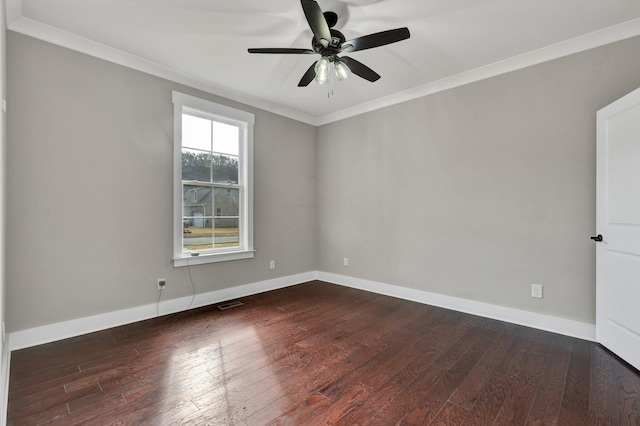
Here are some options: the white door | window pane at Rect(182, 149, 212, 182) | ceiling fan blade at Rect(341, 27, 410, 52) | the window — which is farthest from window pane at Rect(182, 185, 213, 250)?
the white door

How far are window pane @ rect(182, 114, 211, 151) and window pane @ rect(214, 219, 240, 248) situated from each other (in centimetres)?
95

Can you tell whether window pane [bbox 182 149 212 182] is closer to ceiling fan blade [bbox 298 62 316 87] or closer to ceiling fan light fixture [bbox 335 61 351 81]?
ceiling fan blade [bbox 298 62 316 87]

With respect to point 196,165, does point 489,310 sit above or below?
below

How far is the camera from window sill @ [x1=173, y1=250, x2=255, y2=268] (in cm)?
338

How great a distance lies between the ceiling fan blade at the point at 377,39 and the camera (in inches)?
81.1

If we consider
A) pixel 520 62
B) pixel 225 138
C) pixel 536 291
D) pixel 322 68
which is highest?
pixel 520 62

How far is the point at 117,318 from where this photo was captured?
294 cm

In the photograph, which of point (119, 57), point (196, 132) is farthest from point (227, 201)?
point (119, 57)

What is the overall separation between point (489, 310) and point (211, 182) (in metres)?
3.51

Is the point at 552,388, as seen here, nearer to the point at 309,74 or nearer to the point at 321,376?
the point at 321,376

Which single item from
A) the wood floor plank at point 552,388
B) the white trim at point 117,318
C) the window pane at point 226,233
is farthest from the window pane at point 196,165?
the wood floor plank at point 552,388

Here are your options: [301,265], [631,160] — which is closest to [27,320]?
[301,265]

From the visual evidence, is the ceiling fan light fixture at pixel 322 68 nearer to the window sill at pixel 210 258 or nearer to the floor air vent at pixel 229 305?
the window sill at pixel 210 258

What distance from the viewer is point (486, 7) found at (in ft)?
7.49
